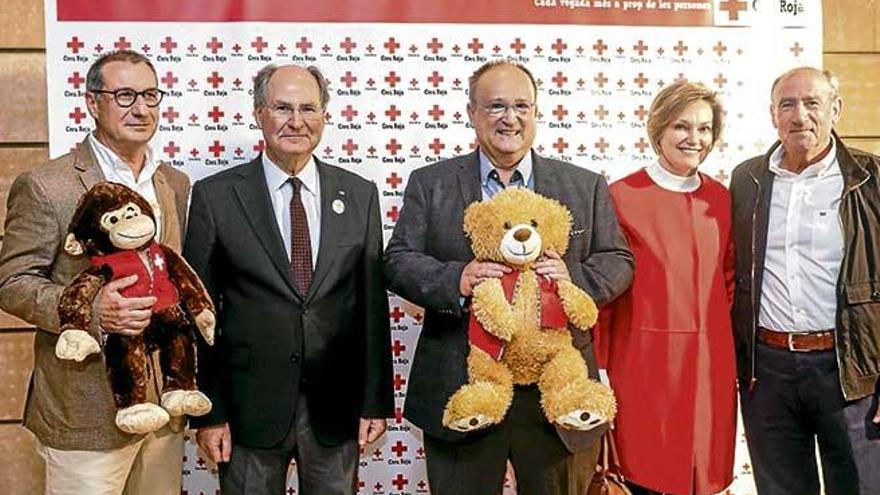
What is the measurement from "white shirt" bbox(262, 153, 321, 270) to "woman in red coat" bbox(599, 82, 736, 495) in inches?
31.6

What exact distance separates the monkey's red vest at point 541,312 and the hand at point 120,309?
736mm

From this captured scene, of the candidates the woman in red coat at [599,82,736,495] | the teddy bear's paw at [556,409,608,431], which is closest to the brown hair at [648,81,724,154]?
the woman in red coat at [599,82,736,495]

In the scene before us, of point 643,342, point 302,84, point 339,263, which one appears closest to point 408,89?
point 302,84

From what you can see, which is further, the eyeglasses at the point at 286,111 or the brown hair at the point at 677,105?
the brown hair at the point at 677,105

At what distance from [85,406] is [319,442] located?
21.5 inches

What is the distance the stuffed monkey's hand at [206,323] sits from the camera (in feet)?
6.30

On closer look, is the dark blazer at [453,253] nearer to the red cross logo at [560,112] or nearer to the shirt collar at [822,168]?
the shirt collar at [822,168]

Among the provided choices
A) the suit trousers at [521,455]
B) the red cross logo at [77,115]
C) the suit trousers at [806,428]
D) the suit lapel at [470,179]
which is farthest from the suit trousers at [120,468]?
the suit trousers at [806,428]

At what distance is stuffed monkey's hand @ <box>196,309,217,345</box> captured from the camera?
1919mm

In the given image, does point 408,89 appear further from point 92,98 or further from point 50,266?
point 50,266

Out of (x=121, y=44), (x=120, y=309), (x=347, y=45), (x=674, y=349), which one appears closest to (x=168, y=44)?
(x=121, y=44)

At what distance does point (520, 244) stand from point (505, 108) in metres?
0.37

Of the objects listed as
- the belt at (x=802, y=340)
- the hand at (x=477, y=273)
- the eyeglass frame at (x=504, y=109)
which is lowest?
the belt at (x=802, y=340)

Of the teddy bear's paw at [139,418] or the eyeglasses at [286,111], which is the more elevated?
the eyeglasses at [286,111]
